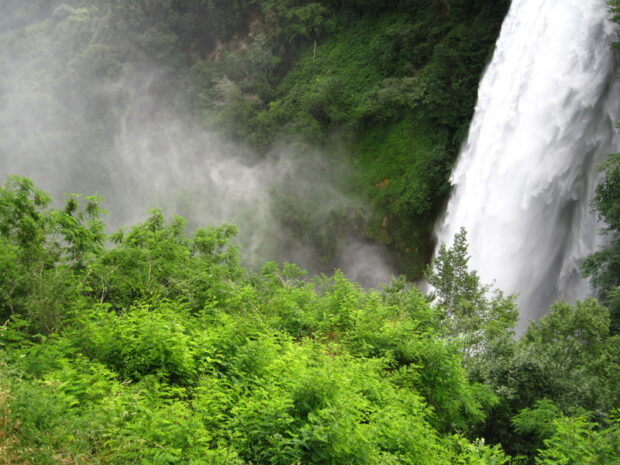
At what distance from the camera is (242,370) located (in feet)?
23.7

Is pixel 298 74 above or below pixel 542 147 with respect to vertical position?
above

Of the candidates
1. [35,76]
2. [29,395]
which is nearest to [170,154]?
[35,76]

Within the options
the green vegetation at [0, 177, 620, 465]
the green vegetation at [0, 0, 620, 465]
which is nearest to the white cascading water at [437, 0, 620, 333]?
the green vegetation at [0, 0, 620, 465]

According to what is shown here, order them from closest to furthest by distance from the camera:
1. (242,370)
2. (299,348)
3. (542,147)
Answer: (242,370) → (299,348) → (542,147)

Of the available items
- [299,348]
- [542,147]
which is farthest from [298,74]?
[299,348]

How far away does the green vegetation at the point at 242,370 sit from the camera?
16.6 feet

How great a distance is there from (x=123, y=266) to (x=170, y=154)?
25899mm

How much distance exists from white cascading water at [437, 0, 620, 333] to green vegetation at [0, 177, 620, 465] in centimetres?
492

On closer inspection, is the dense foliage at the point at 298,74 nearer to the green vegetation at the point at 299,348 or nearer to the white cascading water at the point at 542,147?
the green vegetation at the point at 299,348

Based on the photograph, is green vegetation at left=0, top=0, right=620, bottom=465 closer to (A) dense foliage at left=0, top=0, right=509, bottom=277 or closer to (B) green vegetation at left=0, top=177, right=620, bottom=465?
(B) green vegetation at left=0, top=177, right=620, bottom=465

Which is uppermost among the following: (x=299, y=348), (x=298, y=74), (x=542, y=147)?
(x=298, y=74)

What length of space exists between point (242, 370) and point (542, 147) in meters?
14.4

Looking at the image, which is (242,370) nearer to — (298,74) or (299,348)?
(299,348)

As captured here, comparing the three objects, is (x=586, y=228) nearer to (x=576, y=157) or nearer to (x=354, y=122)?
(x=576, y=157)
